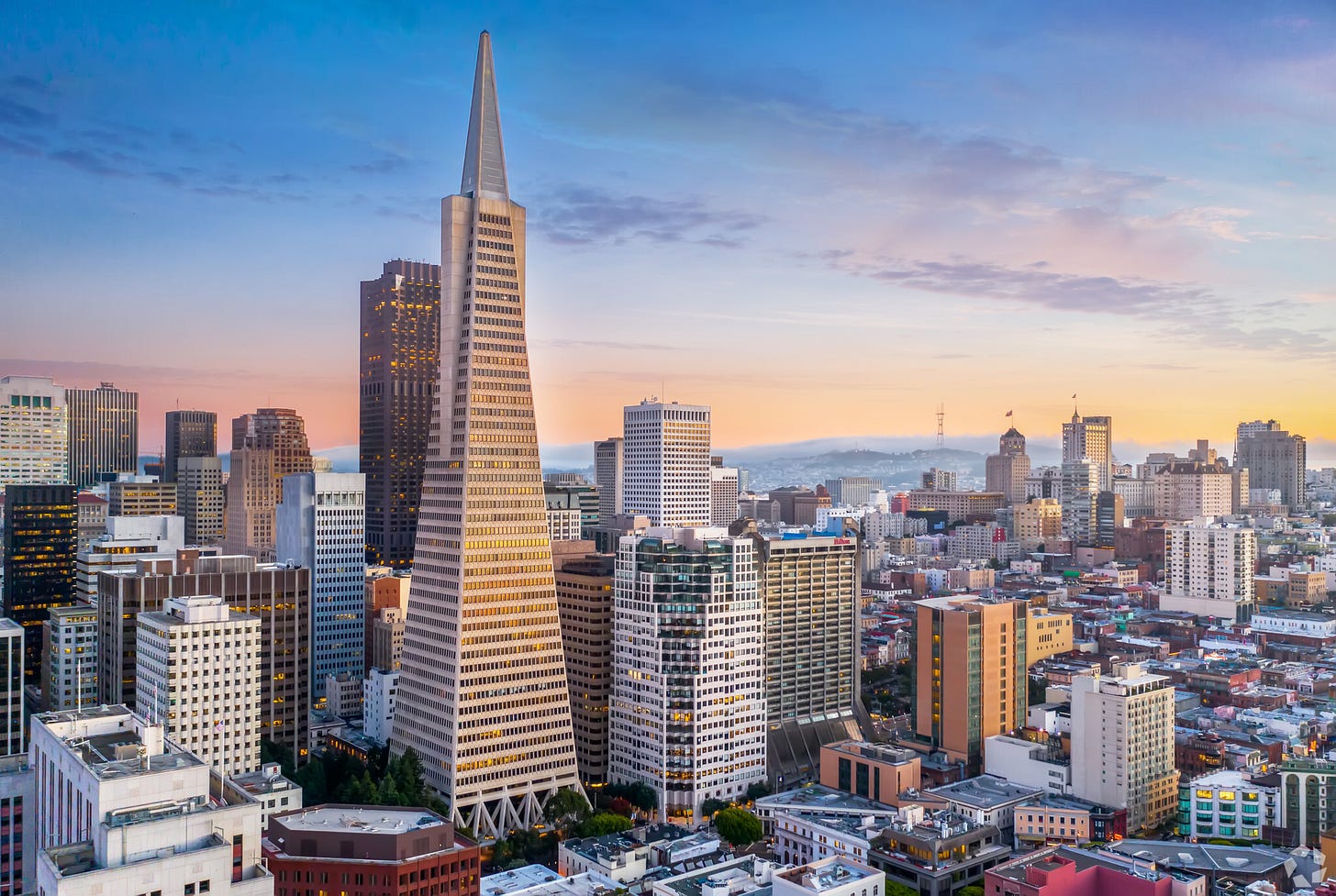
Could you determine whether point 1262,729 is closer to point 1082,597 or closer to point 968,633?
point 968,633

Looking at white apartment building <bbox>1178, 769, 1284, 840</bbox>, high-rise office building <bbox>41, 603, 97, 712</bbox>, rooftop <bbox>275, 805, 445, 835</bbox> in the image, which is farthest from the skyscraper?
rooftop <bbox>275, 805, 445, 835</bbox>

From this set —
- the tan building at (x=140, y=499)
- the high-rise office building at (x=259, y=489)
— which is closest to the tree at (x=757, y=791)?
the high-rise office building at (x=259, y=489)

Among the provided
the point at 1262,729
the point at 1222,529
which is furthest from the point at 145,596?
the point at 1222,529

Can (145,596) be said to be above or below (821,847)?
above

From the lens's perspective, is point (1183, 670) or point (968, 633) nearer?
point (968, 633)

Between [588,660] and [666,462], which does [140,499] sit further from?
[588,660]

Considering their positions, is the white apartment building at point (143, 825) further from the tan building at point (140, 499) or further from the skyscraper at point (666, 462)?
the tan building at point (140, 499)

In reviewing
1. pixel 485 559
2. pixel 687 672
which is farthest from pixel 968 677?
pixel 485 559
